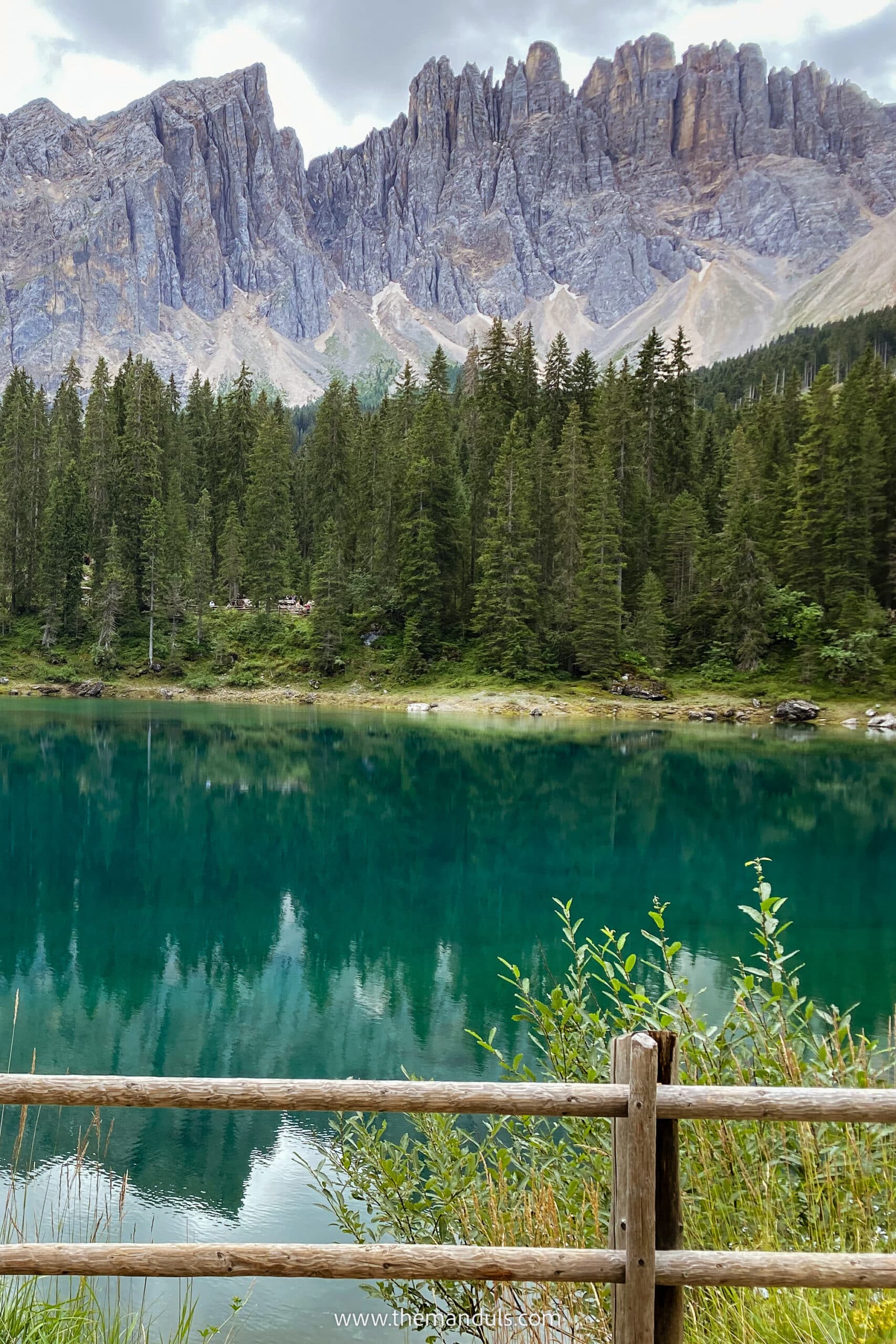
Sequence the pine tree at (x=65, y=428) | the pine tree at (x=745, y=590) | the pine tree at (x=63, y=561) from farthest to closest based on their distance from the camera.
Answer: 1. the pine tree at (x=65, y=428)
2. the pine tree at (x=63, y=561)
3. the pine tree at (x=745, y=590)

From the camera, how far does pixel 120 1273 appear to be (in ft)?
9.86

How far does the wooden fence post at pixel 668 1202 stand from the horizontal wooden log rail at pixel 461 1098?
7 centimetres

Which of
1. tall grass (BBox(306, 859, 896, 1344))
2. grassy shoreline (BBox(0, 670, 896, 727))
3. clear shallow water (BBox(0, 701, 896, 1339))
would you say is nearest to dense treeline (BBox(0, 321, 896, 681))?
grassy shoreline (BBox(0, 670, 896, 727))

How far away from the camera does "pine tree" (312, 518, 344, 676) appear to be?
5991 centimetres

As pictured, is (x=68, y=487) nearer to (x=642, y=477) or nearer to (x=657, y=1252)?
(x=642, y=477)

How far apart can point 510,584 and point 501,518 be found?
15.3ft

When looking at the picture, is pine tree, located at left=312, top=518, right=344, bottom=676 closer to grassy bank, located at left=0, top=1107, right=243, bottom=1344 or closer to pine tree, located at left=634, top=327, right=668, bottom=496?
pine tree, located at left=634, top=327, right=668, bottom=496

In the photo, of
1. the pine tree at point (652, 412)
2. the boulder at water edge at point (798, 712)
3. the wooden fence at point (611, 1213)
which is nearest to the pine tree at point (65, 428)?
the pine tree at point (652, 412)

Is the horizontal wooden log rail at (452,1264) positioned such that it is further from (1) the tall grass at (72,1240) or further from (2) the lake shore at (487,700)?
(2) the lake shore at (487,700)

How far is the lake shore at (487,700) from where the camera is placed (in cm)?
4997

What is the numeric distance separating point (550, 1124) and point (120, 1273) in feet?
17.5

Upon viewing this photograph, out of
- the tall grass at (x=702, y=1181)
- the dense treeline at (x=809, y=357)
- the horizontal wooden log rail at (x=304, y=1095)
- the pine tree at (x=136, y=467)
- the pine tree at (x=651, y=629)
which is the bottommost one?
the tall grass at (x=702, y=1181)

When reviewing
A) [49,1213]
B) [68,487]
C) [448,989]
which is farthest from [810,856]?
[68,487]

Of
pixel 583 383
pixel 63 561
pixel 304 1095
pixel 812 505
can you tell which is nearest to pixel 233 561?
pixel 63 561
